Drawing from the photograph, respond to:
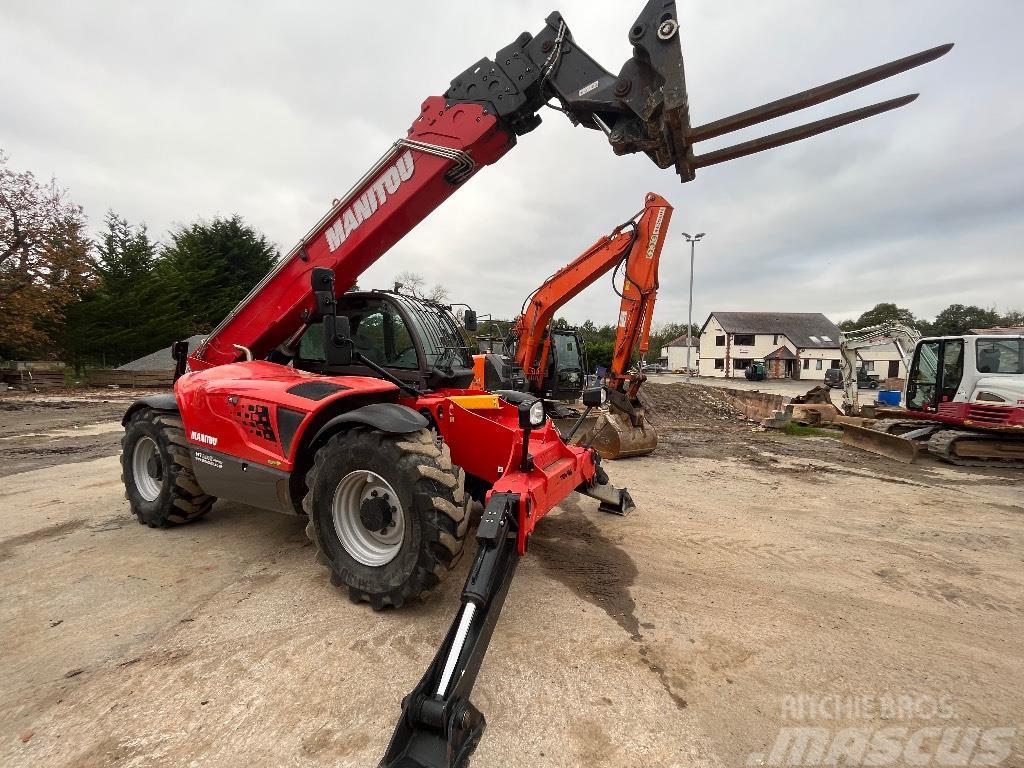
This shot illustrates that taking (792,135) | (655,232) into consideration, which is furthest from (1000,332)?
(792,135)

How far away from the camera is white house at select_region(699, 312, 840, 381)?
47.8m

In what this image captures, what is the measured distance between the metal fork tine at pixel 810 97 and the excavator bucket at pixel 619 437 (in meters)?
4.93

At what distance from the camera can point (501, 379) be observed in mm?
8625

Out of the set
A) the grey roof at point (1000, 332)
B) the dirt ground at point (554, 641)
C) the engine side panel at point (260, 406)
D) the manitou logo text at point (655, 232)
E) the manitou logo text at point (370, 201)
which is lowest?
the dirt ground at point (554, 641)

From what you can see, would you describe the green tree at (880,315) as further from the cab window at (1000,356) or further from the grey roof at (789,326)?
the cab window at (1000,356)

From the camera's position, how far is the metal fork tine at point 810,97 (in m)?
2.52

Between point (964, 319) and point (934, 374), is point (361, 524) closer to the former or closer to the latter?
point (934, 374)

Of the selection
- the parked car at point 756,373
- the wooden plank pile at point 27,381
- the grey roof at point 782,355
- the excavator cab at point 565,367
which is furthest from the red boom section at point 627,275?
the grey roof at point 782,355

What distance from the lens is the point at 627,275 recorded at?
8219mm

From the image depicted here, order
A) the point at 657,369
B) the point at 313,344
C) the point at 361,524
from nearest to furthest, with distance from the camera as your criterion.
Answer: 1. the point at 361,524
2. the point at 313,344
3. the point at 657,369

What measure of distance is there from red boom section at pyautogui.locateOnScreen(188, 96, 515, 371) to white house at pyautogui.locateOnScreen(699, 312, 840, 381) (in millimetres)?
49910

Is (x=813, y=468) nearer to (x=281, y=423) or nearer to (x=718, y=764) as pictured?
(x=718, y=764)

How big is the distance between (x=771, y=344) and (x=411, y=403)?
54402 mm

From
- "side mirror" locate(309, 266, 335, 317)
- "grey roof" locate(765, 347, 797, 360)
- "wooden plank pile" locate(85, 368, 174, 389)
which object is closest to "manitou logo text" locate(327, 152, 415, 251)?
"side mirror" locate(309, 266, 335, 317)
